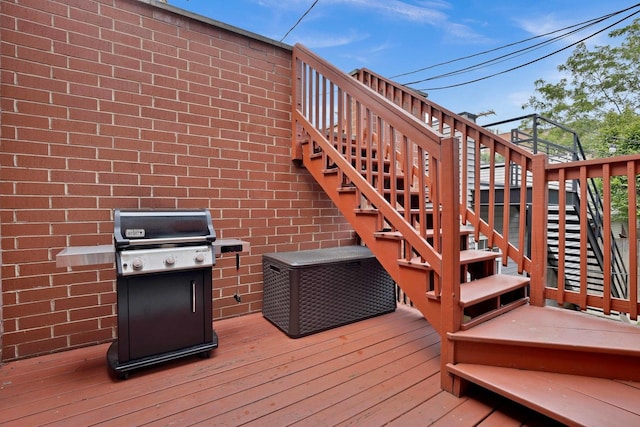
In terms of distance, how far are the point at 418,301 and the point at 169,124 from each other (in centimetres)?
241

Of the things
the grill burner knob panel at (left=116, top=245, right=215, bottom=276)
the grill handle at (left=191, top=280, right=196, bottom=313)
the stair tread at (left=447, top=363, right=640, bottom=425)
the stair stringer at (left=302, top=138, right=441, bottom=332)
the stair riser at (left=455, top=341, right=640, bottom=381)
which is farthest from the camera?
the grill handle at (left=191, top=280, right=196, bottom=313)

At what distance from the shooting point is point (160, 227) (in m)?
1.93

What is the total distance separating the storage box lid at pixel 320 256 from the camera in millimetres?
2520

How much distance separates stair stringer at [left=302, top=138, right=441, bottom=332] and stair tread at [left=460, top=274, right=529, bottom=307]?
0.67 feet

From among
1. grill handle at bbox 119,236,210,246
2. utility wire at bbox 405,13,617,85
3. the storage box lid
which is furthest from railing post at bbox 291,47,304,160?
utility wire at bbox 405,13,617,85

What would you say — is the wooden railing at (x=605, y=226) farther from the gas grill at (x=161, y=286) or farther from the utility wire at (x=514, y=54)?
the utility wire at (x=514, y=54)

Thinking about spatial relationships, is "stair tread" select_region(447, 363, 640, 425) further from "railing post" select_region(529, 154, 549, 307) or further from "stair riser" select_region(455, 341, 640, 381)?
"railing post" select_region(529, 154, 549, 307)

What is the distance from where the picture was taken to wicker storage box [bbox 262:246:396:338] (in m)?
2.45

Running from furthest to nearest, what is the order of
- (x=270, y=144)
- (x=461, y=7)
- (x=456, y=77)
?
(x=456, y=77)
(x=461, y=7)
(x=270, y=144)

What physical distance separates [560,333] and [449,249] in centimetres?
77

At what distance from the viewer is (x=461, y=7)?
827 centimetres

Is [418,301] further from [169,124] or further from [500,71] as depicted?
[500,71]

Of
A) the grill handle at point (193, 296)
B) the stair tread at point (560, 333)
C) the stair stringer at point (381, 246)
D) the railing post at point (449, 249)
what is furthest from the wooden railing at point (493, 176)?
the grill handle at point (193, 296)

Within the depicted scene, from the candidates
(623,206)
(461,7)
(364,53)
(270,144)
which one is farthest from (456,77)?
(270,144)
